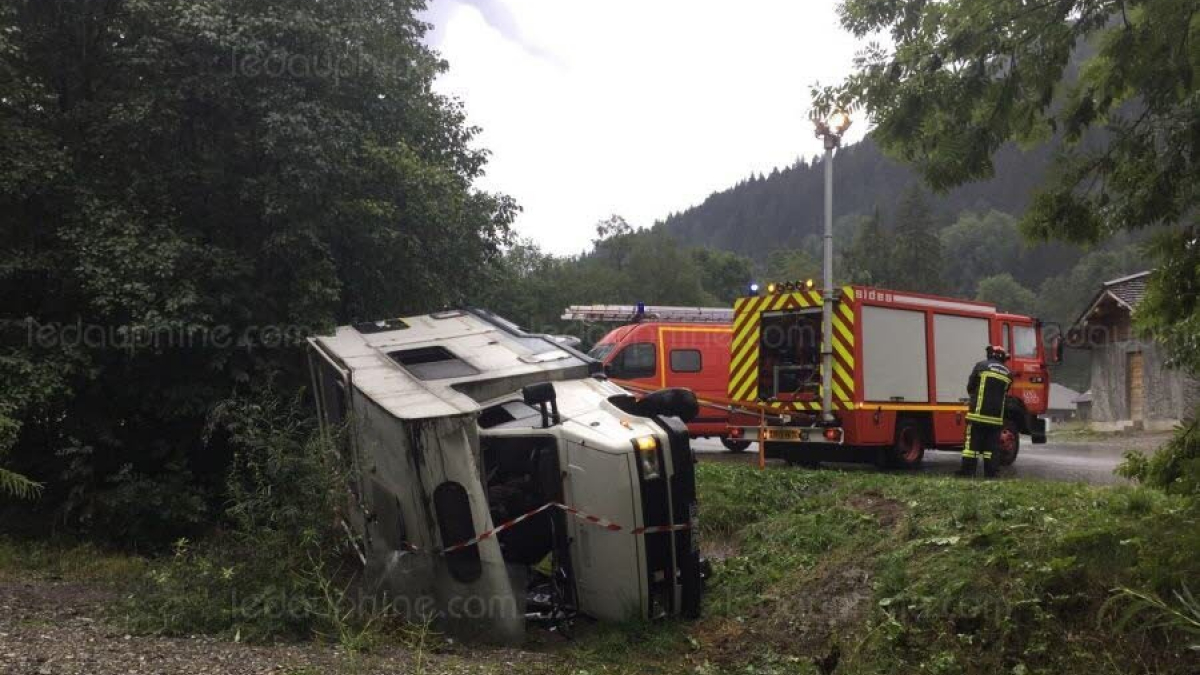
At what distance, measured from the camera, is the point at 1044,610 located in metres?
5.15

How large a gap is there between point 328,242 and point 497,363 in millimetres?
5078

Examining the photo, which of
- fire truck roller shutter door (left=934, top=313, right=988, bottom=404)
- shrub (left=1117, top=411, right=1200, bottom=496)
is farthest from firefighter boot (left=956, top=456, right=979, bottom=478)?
shrub (left=1117, top=411, right=1200, bottom=496)

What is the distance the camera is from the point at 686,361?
1762 cm

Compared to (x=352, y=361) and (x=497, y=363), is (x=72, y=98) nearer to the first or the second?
(x=352, y=361)

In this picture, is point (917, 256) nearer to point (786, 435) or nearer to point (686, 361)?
point (686, 361)

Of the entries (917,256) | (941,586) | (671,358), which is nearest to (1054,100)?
(941,586)

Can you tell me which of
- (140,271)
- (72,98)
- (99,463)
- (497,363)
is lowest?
(99,463)

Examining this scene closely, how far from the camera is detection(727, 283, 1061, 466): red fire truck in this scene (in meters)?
12.0

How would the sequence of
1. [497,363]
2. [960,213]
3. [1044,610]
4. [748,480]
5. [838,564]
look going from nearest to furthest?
[1044,610] < [838,564] < [497,363] < [748,480] < [960,213]

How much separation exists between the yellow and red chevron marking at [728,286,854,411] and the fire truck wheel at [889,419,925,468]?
114 centimetres

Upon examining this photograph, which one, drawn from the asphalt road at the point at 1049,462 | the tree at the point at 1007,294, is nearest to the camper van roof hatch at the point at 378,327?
the asphalt road at the point at 1049,462

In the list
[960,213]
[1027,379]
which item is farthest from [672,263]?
[1027,379]

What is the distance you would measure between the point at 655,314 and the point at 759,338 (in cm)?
658

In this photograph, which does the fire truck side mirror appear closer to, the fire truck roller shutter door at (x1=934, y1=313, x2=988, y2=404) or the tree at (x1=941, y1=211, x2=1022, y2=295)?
the fire truck roller shutter door at (x1=934, y1=313, x2=988, y2=404)
